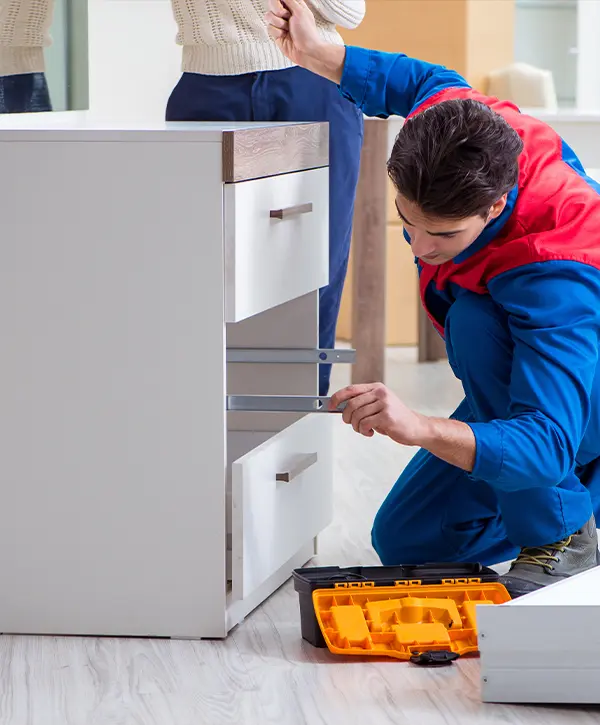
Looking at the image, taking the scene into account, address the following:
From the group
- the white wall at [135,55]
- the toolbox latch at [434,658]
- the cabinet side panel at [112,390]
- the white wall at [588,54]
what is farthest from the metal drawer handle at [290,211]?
the white wall at [588,54]

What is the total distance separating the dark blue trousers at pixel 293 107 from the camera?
1.67 metres

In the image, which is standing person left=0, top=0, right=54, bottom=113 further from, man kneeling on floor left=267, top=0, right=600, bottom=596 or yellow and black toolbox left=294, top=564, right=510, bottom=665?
yellow and black toolbox left=294, top=564, right=510, bottom=665

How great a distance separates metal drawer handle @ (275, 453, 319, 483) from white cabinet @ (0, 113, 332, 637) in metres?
0.05

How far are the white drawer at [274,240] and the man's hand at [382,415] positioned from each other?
0.55ft

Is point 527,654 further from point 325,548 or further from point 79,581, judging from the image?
point 325,548

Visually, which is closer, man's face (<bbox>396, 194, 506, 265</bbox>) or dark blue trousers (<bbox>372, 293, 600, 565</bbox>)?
man's face (<bbox>396, 194, 506, 265</bbox>)

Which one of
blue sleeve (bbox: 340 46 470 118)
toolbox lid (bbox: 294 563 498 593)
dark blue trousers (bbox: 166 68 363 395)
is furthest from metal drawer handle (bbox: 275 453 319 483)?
blue sleeve (bbox: 340 46 470 118)

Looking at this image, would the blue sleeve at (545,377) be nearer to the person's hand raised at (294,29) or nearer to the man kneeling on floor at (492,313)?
the man kneeling on floor at (492,313)

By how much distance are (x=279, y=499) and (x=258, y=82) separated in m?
0.61

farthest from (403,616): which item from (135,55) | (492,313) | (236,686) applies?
(135,55)

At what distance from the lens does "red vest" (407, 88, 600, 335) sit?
126 cm

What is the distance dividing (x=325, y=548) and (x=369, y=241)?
1.34m

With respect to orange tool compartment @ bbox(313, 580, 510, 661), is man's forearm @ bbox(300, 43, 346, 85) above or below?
above

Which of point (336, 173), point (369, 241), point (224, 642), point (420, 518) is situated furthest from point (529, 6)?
point (224, 642)
